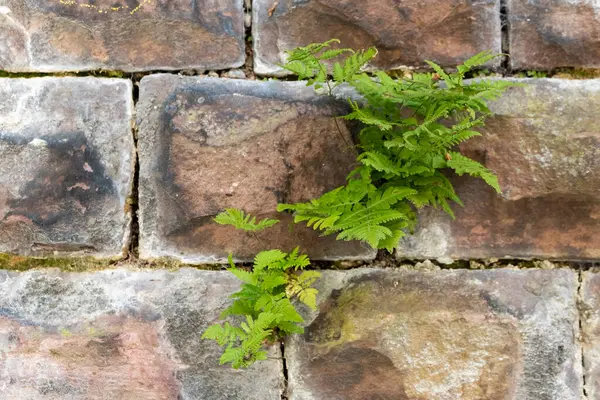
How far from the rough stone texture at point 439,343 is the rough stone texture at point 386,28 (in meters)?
1.12

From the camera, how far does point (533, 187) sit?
2.84 m

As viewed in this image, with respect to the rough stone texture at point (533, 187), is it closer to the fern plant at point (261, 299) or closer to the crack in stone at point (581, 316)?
the crack in stone at point (581, 316)

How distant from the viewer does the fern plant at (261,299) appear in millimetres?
2490

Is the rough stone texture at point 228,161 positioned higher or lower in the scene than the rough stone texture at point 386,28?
lower

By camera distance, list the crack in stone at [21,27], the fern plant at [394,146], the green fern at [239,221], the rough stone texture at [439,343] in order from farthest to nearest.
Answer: the crack in stone at [21,27]
the rough stone texture at [439,343]
the green fern at [239,221]
the fern plant at [394,146]

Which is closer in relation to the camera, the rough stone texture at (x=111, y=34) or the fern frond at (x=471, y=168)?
the fern frond at (x=471, y=168)

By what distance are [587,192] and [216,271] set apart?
1769mm

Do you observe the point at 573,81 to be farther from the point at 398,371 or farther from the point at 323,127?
the point at 398,371

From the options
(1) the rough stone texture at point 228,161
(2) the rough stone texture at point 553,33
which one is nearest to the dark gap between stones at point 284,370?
(1) the rough stone texture at point 228,161

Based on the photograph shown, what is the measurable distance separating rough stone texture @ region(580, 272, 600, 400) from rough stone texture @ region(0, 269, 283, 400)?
144cm

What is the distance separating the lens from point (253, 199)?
284 centimetres

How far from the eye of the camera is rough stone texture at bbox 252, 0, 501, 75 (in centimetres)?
292

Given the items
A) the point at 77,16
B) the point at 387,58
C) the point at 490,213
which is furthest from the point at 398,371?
the point at 77,16

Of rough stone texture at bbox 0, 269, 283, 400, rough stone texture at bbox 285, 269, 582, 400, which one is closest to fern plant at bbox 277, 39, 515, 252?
rough stone texture at bbox 285, 269, 582, 400
